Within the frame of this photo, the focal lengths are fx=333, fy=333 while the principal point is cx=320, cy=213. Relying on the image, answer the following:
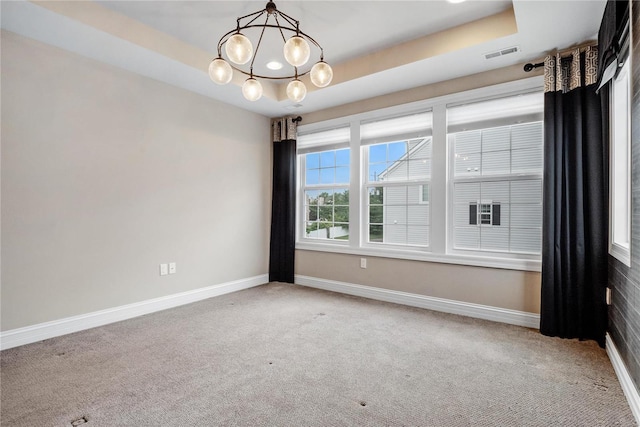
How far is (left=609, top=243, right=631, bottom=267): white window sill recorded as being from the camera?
2071 millimetres

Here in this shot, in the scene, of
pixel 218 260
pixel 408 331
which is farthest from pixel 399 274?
pixel 218 260

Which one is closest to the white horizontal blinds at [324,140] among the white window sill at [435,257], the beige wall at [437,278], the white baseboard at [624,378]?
the white window sill at [435,257]

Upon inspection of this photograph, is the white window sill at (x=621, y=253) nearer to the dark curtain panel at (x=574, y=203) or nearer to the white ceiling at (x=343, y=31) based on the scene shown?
the dark curtain panel at (x=574, y=203)

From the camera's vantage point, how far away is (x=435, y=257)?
3670 mm

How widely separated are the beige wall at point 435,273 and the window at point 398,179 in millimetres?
263

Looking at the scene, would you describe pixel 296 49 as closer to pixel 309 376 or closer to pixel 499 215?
pixel 309 376

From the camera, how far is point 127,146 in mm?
3391

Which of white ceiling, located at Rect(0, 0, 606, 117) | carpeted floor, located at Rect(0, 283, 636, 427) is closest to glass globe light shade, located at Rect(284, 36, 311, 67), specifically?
white ceiling, located at Rect(0, 0, 606, 117)

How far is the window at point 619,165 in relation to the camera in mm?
2359

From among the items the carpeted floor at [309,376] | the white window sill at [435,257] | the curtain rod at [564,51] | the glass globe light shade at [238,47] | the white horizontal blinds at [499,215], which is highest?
the curtain rod at [564,51]

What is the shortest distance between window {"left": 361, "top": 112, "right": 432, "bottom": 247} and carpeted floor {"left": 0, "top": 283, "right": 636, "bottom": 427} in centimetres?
116

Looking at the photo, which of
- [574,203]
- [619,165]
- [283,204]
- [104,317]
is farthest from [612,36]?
[104,317]

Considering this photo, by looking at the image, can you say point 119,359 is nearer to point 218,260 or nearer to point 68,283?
point 68,283

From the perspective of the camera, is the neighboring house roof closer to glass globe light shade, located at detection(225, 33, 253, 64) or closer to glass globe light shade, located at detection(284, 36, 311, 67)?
glass globe light shade, located at detection(284, 36, 311, 67)
